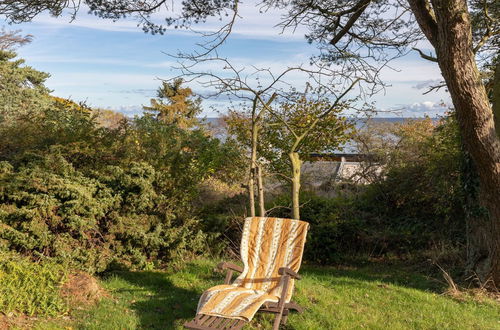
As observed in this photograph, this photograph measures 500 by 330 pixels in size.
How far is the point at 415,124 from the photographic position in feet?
49.4

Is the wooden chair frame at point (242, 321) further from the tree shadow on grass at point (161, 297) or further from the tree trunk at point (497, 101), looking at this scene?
the tree trunk at point (497, 101)

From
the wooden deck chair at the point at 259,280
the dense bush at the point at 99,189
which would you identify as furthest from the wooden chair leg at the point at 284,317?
the dense bush at the point at 99,189

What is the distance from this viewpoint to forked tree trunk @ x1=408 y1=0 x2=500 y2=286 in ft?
19.7

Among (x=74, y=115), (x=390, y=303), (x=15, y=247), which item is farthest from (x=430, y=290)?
(x=74, y=115)

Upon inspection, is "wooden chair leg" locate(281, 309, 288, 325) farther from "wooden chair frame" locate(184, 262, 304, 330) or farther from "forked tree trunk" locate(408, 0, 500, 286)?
"forked tree trunk" locate(408, 0, 500, 286)

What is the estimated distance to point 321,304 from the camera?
18.3 feet

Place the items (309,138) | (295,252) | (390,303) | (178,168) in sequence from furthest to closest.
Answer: (309,138) → (178,168) → (390,303) → (295,252)

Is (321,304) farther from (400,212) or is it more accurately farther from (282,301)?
(400,212)

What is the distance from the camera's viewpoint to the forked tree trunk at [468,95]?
5993mm

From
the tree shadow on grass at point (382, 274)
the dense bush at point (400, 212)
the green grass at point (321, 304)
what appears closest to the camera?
the green grass at point (321, 304)

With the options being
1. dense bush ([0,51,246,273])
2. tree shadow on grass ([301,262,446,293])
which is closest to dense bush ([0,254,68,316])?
dense bush ([0,51,246,273])

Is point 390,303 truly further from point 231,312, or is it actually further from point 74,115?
point 74,115

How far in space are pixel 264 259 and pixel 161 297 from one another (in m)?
1.41

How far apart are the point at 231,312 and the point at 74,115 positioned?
16.9ft
